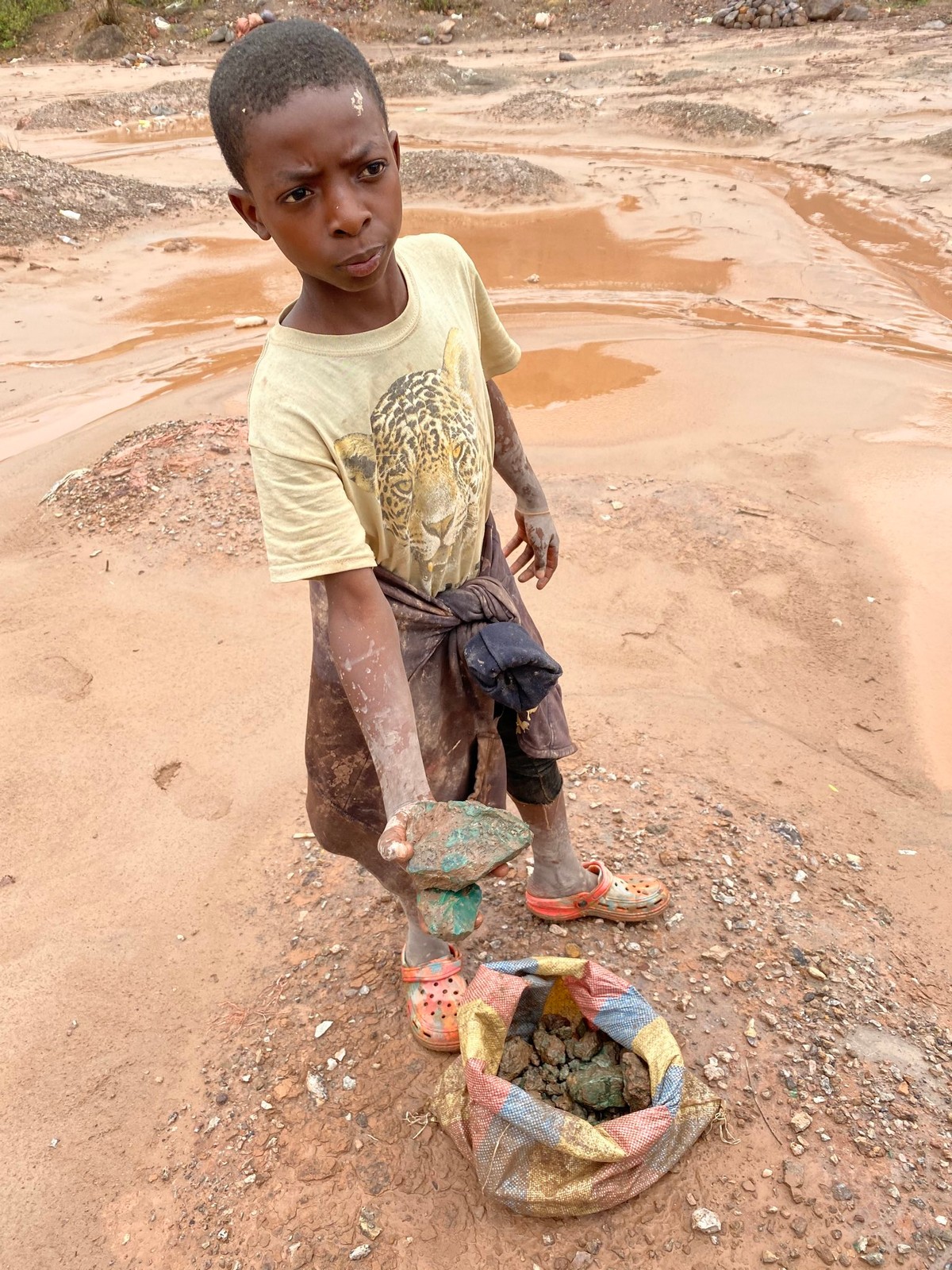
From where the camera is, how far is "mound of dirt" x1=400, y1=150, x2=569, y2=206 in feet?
29.1

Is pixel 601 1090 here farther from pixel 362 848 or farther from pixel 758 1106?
pixel 362 848

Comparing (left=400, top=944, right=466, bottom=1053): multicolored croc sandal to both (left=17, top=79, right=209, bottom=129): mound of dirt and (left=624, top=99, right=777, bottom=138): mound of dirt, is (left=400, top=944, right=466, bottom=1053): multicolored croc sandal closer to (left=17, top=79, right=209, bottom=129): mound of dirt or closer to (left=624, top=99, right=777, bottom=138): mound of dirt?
(left=624, top=99, right=777, bottom=138): mound of dirt

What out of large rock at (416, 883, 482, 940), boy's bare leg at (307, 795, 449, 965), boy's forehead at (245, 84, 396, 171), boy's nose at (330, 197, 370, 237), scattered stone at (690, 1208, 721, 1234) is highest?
boy's forehead at (245, 84, 396, 171)

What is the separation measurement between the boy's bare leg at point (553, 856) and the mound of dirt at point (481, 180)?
27.2 feet

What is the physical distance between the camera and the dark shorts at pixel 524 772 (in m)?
1.84

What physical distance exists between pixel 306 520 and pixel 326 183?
0.47 metres

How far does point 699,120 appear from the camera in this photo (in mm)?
10773

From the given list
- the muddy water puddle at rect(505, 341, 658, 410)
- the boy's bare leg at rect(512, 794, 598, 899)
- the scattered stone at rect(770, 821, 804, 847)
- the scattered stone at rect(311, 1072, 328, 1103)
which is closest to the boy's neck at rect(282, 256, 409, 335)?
the boy's bare leg at rect(512, 794, 598, 899)

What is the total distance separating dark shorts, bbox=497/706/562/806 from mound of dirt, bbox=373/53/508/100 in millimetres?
14288

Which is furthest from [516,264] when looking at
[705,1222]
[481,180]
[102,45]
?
[102,45]

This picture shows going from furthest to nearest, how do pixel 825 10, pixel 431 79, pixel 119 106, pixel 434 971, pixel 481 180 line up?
pixel 825 10 → pixel 119 106 → pixel 431 79 → pixel 481 180 → pixel 434 971

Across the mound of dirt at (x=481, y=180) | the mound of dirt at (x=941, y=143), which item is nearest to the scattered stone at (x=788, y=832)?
the mound of dirt at (x=481, y=180)

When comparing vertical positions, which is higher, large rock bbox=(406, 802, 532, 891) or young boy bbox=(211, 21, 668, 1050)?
young boy bbox=(211, 21, 668, 1050)

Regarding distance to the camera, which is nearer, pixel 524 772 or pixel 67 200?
pixel 524 772
